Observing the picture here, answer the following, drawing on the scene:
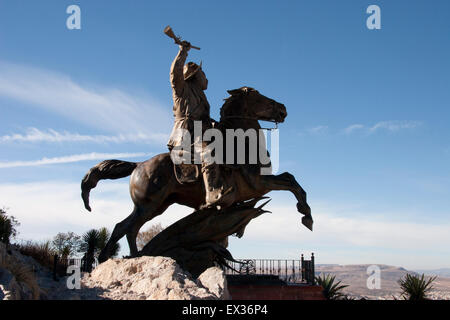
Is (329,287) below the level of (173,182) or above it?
below

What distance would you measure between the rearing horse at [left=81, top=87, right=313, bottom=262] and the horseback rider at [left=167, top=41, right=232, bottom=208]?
319 mm

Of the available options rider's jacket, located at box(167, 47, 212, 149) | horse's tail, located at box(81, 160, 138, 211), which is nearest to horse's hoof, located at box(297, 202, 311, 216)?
rider's jacket, located at box(167, 47, 212, 149)

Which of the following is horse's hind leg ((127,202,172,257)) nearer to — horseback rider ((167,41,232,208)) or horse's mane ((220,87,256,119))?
horseback rider ((167,41,232,208))

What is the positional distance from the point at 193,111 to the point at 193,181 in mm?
1455

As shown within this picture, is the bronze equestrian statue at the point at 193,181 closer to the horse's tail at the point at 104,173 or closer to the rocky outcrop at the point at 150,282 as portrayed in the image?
the horse's tail at the point at 104,173

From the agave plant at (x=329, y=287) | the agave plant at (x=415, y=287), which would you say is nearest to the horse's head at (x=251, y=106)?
the agave plant at (x=329, y=287)

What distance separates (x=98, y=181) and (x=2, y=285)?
4351 millimetres

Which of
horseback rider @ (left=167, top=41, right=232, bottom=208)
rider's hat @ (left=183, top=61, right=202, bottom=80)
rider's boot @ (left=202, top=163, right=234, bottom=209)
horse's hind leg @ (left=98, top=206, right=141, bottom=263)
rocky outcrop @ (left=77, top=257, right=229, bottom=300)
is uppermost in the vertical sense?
rider's hat @ (left=183, top=61, right=202, bottom=80)

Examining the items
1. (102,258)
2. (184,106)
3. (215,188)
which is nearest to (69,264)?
(102,258)

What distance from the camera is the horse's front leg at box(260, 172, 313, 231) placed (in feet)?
33.3

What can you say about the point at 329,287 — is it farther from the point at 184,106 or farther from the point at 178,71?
the point at 178,71

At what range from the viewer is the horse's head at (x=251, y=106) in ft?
34.7

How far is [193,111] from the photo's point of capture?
10.1 m

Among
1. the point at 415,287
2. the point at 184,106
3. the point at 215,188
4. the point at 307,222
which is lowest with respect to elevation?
the point at 415,287
